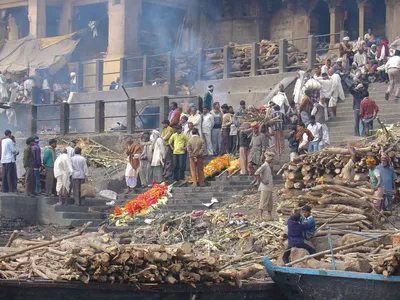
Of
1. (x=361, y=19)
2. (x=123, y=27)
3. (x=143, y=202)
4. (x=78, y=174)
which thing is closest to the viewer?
(x=143, y=202)

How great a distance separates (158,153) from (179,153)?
0.55 m

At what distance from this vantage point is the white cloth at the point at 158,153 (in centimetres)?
2614

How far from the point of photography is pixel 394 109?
26422mm

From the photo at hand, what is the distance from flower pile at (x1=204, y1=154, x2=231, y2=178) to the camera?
25906 mm

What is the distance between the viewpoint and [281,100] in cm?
2720

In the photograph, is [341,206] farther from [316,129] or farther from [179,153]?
[179,153]

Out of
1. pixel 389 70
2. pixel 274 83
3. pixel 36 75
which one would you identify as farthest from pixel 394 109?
pixel 36 75

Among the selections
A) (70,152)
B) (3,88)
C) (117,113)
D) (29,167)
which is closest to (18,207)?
(29,167)

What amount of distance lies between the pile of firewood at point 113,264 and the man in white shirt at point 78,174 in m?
8.68

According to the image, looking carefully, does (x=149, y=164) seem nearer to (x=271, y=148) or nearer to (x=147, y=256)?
(x=271, y=148)

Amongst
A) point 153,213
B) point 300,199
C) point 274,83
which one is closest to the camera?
point 300,199

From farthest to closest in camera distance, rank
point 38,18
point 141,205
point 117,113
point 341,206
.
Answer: point 38,18
point 117,113
point 141,205
point 341,206

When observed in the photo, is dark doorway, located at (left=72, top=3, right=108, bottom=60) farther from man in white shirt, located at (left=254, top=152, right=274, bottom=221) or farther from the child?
the child

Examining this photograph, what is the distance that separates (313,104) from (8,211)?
25.0ft
